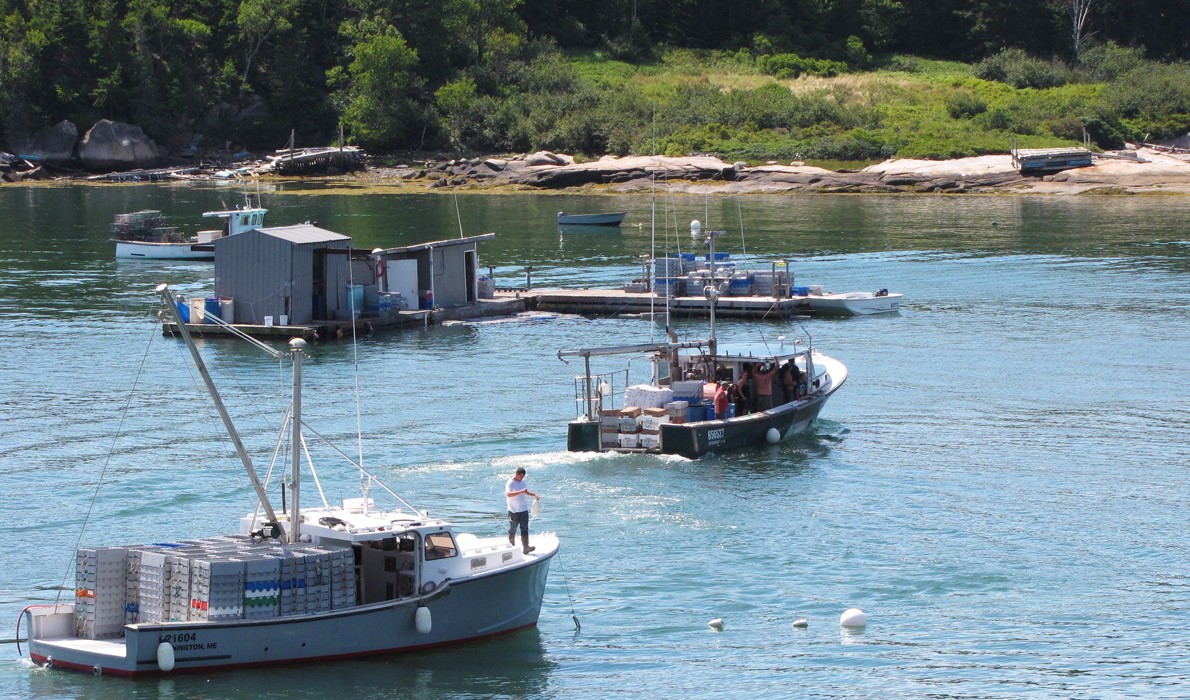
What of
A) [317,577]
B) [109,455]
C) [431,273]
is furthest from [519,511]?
[431,273]

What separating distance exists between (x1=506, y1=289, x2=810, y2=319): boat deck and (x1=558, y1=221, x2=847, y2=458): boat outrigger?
834 inches

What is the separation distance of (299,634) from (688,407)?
702 inches

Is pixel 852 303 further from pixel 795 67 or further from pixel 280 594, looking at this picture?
pixel 795 67

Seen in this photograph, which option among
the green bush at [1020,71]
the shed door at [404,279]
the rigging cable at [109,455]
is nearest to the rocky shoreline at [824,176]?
the green bush at [1020,71]

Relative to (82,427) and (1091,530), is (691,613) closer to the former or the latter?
(1091,530)

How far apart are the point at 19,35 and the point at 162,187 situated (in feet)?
92.7

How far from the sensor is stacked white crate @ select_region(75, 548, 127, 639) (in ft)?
84.1

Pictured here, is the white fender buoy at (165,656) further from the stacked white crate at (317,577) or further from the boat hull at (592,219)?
the boat hull at (592,219)

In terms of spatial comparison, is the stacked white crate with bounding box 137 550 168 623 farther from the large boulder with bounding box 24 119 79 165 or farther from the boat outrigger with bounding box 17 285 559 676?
the large boulder with bounding box 24 119 79 165

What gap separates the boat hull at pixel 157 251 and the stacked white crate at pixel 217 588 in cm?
6636

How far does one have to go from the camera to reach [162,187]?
13675 cm

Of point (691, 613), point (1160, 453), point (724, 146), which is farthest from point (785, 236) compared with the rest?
point (691, 613)

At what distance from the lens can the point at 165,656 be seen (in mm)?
25141

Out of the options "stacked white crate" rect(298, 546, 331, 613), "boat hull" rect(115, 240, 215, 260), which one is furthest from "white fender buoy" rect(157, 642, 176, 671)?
"boat hull" rect(115, 240, 215, 260)
